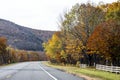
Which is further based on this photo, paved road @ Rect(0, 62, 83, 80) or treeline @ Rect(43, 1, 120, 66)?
treeline @ Rect(43, 1, 120, 66)

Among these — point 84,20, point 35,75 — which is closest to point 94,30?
point 84,20

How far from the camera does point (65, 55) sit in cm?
9888

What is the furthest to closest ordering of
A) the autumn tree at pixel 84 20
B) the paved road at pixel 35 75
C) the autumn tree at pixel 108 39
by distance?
the autumn tree at pixel 84 20 → the autumn tree at pixel 108 39 → the paved road at pixel 35 75

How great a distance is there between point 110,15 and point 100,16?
196 centimetres

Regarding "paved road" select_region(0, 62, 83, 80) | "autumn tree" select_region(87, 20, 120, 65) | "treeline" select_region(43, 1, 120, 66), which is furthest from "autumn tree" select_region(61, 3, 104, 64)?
"paved road" select_region(0, 62, 83, 80)

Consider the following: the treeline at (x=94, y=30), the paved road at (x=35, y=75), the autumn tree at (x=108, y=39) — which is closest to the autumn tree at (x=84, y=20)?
the treeline at (x=94, y=30)

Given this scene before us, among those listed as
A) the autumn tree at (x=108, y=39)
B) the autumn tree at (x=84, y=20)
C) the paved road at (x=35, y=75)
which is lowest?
the paved road at (x=35, y=75)

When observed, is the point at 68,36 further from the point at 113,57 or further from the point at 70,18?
the point at 113,57

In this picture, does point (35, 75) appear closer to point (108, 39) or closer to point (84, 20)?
point (108, 39)

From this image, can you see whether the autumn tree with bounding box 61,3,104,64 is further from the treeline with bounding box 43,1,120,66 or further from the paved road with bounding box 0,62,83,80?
the paved road with bounding box 0,62,83,80

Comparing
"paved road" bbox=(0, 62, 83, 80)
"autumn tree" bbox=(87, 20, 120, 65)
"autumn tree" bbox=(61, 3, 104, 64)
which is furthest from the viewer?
"autumn tree" bbox=(61, 3, 104, 64)

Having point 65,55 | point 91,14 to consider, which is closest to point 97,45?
point 91,14

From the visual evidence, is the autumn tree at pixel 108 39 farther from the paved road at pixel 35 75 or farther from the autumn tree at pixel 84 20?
the autumn tree at pixel 84 20

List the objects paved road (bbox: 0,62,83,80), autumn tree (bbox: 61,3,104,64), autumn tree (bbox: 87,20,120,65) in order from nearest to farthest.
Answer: paved road (bbox: 0,62,83,80) → autumn tree (bbox: 87,20,120,65) → autumn tree (bbox: 61,3,104,64)
